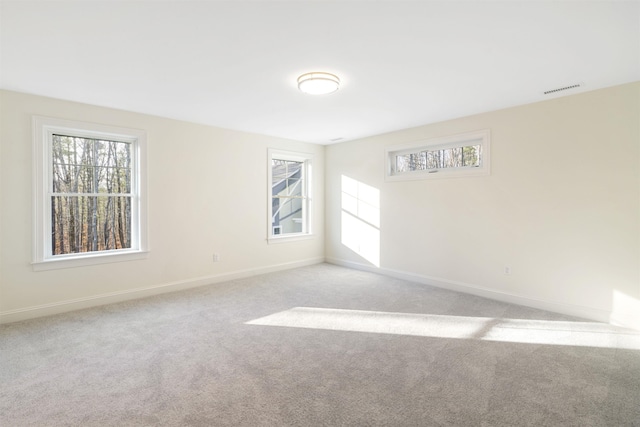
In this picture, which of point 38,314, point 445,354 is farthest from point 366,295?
point 38,314

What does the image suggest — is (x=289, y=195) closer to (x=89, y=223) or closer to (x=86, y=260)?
(x=89, y=223)

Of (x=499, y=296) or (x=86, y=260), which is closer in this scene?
(x=86, y=260)

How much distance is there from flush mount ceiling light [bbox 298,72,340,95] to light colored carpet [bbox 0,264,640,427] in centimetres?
235

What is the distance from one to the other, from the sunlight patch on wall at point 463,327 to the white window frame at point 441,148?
1.94 metres

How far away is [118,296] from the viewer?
3.89m

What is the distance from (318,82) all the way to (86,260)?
11.1 ft

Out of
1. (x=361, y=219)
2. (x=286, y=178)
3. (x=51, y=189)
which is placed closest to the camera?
(x=51, y=189)

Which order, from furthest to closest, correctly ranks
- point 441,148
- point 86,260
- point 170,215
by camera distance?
point 441,148 → point 170,215 → point 86,260

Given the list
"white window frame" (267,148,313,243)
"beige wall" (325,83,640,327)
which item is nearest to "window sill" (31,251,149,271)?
"white window frame" (267,148,313,243)

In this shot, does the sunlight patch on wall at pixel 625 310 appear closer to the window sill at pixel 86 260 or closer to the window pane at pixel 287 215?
the window pane at pixel 287 215

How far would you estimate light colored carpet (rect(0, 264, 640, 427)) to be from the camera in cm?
183

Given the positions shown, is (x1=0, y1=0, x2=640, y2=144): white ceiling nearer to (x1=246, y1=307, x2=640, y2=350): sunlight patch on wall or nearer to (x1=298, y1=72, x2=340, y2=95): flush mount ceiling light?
(x1=298, y1=72, x2=340, y2=95): flush mount ceiling light

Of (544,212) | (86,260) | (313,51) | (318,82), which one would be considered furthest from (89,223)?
(544,212)

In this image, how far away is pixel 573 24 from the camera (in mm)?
2082
